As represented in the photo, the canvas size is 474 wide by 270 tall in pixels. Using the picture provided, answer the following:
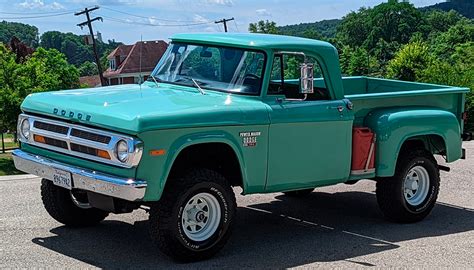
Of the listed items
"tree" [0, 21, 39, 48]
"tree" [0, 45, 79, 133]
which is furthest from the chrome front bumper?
"tree" [0, 21, 39, 48]

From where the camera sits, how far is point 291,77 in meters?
7.08

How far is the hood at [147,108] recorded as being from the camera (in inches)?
217

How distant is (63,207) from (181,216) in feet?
5.15

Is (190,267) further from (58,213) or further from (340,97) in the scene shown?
(340,97)

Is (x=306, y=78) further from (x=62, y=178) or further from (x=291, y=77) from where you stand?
(x=62, y=178)

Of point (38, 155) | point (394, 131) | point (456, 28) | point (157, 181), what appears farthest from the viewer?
point (456, 28)

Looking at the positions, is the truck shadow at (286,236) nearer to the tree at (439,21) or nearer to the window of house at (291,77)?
the window of house at (291,77)

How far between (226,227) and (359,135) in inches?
73.2

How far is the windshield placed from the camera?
6.59 metres

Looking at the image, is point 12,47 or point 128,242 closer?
point 128,242

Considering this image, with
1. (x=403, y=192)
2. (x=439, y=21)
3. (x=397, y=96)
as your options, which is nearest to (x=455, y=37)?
(x=439, y=21)

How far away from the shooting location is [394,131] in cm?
732

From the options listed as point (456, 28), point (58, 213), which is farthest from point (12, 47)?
point (456, 28)

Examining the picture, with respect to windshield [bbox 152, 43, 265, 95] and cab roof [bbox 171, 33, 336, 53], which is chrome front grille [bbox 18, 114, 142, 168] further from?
cab roof [bbox 171, 33, 336, 53]
